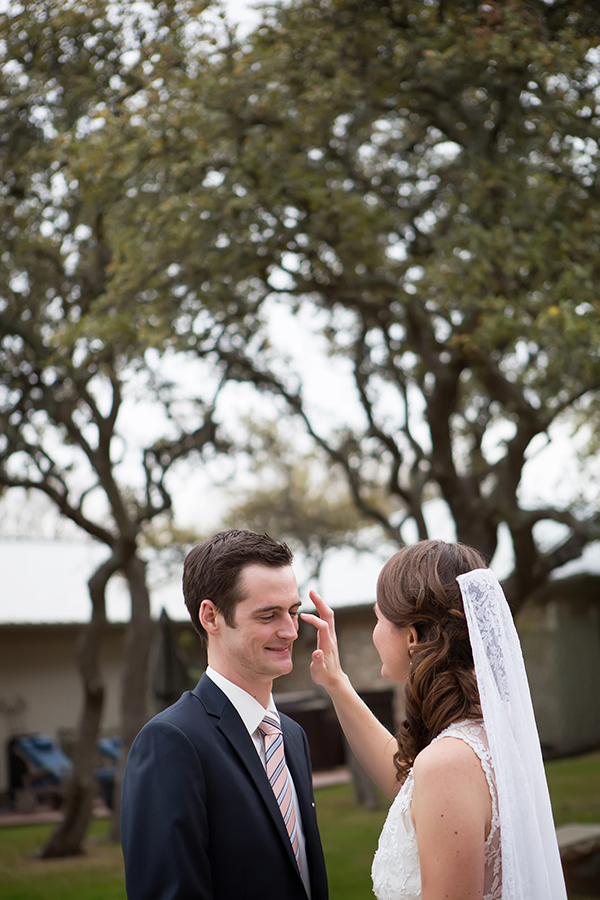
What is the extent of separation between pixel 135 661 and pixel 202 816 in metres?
10.4

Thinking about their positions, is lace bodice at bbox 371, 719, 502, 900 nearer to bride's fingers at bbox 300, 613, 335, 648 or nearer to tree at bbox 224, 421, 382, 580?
bride's fingers at bbox 300, 613, 335, 648

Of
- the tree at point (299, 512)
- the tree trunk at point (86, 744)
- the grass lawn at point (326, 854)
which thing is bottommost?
the grass lawn at point (326, 854)

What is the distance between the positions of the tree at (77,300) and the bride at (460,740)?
228 inches

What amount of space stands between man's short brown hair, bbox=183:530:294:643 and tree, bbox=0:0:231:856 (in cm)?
548

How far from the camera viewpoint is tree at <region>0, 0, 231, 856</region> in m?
7.81

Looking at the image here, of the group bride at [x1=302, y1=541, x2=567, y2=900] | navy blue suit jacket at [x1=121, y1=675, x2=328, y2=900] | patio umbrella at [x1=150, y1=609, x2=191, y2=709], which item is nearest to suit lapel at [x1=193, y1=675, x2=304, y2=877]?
navy blue suit jacket at [x1=121, y1=675, x2=328, y2=900]

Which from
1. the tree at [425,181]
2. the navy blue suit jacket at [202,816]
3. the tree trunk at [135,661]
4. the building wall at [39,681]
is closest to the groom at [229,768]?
the navy blue suit jacket at [202,816]

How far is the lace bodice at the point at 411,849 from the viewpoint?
80.7 inches

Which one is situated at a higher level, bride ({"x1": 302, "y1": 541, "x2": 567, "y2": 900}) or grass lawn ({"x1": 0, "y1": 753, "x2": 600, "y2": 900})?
bride ({"x1": 302, "y1": 541, "x2": 567, "y2": 900})

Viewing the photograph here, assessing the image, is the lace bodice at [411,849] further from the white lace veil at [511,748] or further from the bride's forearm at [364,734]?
the bride's forearm at [364,734]

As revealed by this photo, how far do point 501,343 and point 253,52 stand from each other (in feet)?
13.7

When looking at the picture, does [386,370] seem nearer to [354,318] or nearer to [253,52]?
[354,318]

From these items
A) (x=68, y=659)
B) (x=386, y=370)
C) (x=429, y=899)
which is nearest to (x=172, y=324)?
(x=386, y=370)

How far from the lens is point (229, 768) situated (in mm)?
2172
